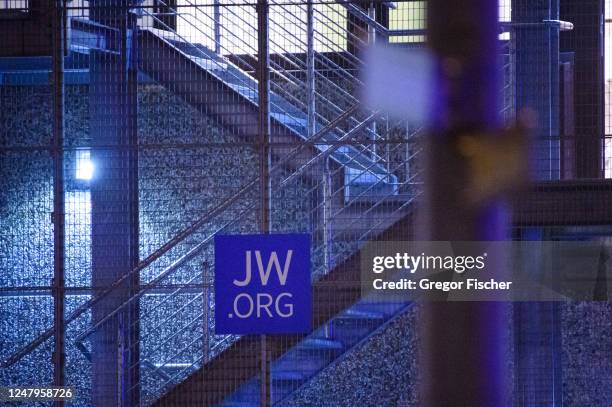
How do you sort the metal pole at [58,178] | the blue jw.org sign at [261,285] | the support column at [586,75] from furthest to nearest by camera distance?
the support column at [586,75] → the metal pole at [58,178] → the blue jw.org sign at [261,285]

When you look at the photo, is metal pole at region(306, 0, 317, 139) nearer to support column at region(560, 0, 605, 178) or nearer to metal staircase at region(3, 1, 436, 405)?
metal staircase at region(3, 1, 436, 405)

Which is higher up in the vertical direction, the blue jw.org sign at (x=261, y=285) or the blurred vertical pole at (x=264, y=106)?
the blurred vertical pole at (x=264, y=106)

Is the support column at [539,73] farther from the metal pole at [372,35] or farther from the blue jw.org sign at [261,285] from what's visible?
the blue jw.org sign at [261,285]

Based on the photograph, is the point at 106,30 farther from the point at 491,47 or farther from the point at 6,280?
the point at 491,47

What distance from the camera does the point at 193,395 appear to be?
27.3ft

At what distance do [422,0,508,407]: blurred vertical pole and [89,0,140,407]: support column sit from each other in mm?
6076

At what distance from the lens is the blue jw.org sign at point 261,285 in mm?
7988

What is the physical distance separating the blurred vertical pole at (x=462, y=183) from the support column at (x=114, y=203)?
608 centimetres

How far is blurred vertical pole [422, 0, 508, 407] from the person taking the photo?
2514 mm

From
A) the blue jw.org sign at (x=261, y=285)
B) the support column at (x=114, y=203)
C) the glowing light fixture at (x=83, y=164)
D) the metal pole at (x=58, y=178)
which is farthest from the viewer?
the glowing light fixture at (x=83, y=164)

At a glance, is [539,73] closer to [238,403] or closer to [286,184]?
[286,184]

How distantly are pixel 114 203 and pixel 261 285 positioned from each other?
1.41 metres

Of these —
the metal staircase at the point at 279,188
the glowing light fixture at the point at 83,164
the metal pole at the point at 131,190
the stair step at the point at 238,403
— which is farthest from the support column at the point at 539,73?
the glowing light fixture at the point at 83,164

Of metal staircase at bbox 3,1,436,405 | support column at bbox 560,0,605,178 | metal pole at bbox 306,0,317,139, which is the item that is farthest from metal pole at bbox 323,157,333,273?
support column at bbox 560,0,605,178
